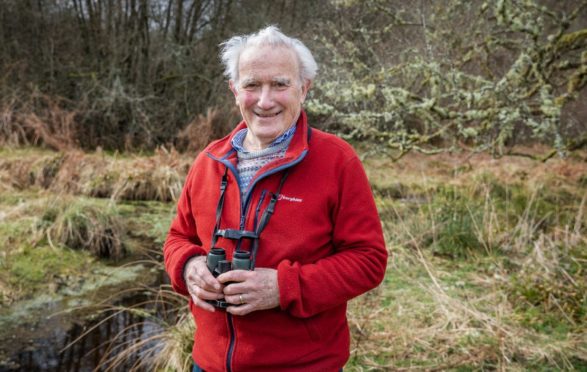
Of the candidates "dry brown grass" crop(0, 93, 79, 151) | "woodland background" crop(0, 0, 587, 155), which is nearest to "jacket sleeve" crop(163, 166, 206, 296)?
"woodland background" crop(0, 0, 587, 155)

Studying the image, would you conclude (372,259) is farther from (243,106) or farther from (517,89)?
(517,89)

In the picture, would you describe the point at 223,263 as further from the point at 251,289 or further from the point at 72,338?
the point at 72,338

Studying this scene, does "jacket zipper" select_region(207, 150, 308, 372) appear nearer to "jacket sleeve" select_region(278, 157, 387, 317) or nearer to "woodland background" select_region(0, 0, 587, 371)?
"jacket sleeve" select_region(278, 157, 387, 317)

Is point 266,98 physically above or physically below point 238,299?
above

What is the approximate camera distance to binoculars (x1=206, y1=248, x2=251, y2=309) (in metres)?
1.57

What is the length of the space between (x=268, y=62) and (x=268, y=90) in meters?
0.09

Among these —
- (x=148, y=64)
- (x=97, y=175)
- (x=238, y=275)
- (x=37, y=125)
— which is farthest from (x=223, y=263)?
(x=148, y=64)

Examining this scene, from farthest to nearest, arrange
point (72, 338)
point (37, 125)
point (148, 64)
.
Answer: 1. point (148, 64)
2. point (37, 125)
3. point (72, 338)

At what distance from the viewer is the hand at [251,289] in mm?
1576

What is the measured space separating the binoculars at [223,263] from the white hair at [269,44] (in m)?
0.64

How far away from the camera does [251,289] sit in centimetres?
158

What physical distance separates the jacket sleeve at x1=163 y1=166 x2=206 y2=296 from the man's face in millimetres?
338

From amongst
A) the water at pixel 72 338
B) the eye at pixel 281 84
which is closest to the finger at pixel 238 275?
the eye at pixel 281 84

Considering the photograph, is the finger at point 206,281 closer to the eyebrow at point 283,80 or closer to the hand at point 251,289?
the hand at point 251,289
